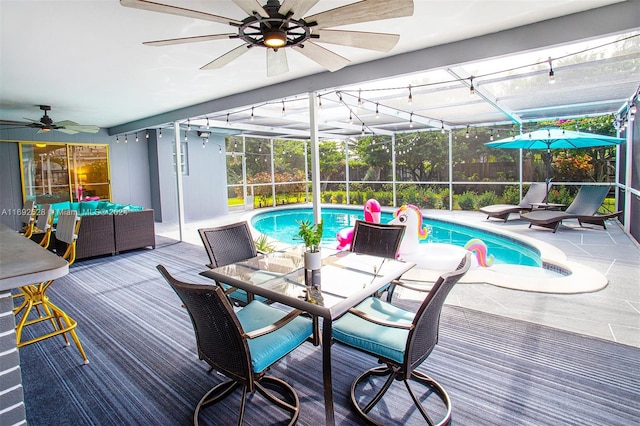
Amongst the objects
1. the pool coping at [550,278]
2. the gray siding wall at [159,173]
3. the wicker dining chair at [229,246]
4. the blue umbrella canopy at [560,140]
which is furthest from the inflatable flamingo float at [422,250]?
the gray siding wall at [159,173]

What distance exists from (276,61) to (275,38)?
55cm

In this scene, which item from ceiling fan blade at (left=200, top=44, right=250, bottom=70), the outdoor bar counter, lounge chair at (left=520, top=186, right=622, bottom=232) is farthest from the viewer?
lounge chair at (left=520, top=186, right=622, bottom=232)

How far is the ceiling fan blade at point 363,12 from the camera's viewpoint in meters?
1.89

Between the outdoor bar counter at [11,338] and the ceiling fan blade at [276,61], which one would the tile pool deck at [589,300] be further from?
the outdoor bar counter at [11,338]

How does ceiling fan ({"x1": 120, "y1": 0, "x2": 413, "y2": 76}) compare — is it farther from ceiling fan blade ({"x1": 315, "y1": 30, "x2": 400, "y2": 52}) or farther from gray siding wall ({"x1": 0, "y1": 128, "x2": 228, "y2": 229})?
gray siding wall ({"x1": 0, "y1": 128, "x2": 228, "y2": 229})

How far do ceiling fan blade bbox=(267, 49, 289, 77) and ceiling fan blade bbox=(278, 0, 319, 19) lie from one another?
1.81 ft

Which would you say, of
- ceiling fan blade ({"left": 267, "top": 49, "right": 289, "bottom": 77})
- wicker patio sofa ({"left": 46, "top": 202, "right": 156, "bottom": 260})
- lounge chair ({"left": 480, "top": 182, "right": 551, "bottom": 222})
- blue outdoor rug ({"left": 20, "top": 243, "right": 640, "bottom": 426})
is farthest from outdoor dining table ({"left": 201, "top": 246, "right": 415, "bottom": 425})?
lounge chair ({"left": 480, "top": 182, "right": 551, "bottom": 222})

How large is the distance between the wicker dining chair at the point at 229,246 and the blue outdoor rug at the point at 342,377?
66cm

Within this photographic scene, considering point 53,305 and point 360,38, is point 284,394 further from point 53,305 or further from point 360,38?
point 360,38

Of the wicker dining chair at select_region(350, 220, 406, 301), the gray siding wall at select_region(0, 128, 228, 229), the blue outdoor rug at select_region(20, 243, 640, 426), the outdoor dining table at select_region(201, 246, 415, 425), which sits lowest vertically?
the blue outdoor rug at select_region(20, 243, 640, 426)

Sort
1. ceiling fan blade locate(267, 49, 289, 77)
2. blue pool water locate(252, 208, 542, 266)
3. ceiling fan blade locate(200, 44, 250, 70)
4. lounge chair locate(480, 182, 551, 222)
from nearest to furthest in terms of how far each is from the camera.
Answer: ceiling fan blade locate(200, 44, 250, 70) < ceiling fan blade locate(267, 49, 289, 77) < blue pool water locate(252, 208, 542, 266) < lounge chair locate(480, 182, 551, 222)

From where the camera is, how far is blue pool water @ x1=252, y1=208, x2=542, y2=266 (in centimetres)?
654

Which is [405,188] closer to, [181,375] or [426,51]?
[426,51]

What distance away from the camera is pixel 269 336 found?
79.4 inches
